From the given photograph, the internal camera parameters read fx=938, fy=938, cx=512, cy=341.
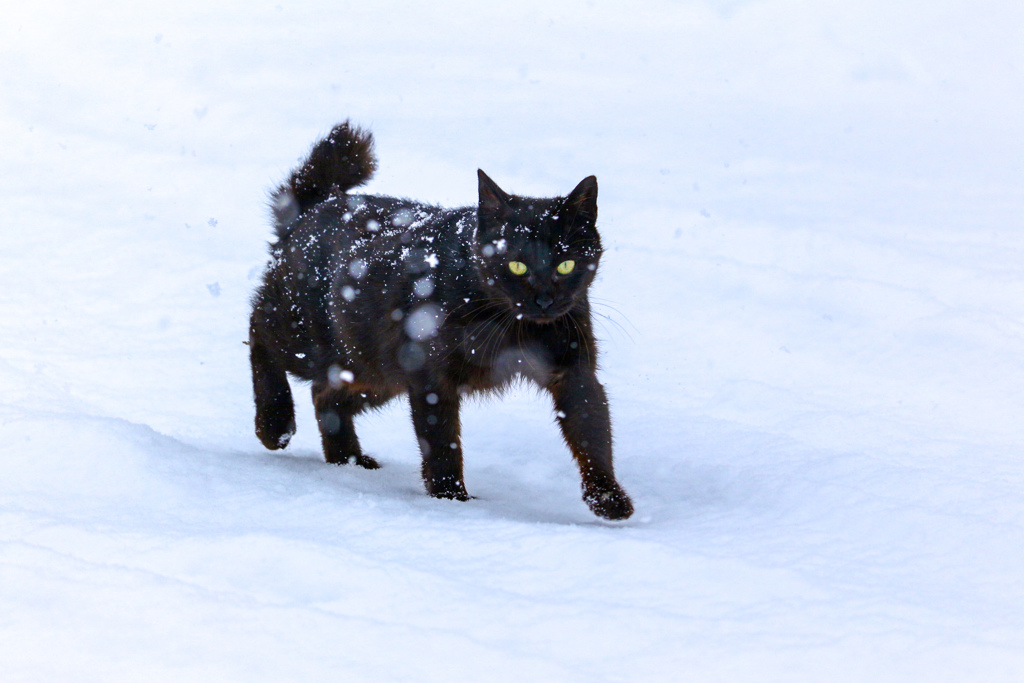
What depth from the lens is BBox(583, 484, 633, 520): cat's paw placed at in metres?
3.00

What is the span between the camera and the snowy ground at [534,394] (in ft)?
6.64

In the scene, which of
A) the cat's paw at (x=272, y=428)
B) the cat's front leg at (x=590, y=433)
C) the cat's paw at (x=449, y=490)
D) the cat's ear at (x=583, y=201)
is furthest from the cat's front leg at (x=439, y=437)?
the cat's paw at (x=272, y=428)

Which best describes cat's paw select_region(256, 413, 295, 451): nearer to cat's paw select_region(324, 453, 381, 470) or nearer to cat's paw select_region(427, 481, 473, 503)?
cat's paw select_region(324, 453, 381, 470)

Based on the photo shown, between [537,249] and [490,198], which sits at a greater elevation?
[490,198]

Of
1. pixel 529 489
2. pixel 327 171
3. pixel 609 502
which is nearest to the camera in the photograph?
pixel 609 502

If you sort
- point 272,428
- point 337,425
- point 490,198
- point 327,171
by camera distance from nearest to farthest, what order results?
point 490,198 → point 272,428 → point 337,425 → point 327,171

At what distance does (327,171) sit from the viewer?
4250 mm

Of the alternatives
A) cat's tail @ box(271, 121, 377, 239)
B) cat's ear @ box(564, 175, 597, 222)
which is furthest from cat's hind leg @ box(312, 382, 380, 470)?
cat's ear @ box(564, 175, 597, 222)

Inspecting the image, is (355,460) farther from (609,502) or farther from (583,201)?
(583,201)

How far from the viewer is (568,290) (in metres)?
3.18

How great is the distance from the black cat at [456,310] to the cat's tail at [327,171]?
0.31 m

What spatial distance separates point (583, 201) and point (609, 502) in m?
1.04

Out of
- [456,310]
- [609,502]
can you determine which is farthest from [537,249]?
[609,502]

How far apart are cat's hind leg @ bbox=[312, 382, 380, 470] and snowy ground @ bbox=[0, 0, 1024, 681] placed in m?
0.22
